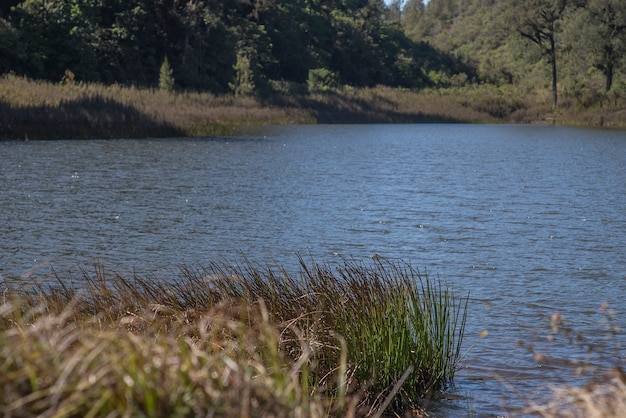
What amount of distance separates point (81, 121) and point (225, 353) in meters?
32.7

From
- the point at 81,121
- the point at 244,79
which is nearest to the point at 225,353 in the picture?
the point at 81,121

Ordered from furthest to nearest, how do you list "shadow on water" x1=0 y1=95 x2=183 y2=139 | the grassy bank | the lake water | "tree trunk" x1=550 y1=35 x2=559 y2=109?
"tree trunk" x1=550 y1=35 x2=559 y2=109
"shadow on water" x1=0 y1=95 x2=183 y2=139
the lake water
the grassy bank

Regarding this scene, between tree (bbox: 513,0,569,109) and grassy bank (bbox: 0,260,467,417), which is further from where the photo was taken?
tree (bbox: 513,0,569,109)

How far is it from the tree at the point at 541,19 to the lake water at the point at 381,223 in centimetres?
4093

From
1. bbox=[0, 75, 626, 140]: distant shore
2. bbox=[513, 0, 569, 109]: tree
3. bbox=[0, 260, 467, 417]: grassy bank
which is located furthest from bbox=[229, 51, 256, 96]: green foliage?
bbox=[0, 260, 467, 417]: grassy bank

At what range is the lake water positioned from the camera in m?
9.41

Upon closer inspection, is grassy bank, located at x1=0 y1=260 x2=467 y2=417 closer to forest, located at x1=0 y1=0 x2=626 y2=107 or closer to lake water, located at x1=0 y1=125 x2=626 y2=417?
lake water, located at x1=0 y1=125 x2=626 y2=417

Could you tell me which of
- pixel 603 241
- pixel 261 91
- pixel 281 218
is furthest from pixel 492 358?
pixel 261 91

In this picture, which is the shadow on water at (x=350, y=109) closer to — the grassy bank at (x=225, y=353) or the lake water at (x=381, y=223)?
the lake water at (x=381, y=223)

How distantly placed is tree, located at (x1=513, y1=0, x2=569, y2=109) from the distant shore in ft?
13.7

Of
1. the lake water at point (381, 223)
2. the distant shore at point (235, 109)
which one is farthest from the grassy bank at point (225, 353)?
A: the distant shore at point (235, 109)

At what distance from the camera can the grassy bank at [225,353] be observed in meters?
3.01

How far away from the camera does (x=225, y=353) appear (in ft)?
17.0

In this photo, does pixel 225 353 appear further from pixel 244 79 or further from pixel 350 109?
pixel 350 109
